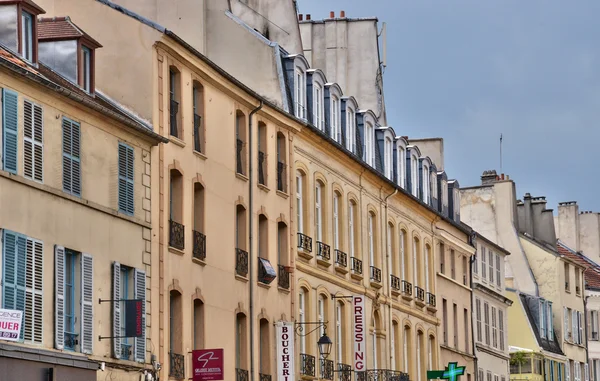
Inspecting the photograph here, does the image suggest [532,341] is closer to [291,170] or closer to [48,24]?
[291,170]

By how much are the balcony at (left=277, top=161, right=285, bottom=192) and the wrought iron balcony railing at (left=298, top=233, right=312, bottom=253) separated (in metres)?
1.79

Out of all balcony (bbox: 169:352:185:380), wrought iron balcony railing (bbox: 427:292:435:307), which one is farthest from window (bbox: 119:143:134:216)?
wrought iron balcony railing (bbox: 427:292:435:307)

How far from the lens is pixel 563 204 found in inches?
3639

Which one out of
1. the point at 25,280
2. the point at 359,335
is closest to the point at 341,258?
the point at 359,335

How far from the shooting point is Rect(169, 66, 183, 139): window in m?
36.7

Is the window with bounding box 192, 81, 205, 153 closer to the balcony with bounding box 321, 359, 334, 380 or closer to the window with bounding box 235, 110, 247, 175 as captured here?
the window with bounding box 235, 110, 247, 175

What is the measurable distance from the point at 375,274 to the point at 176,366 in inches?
694

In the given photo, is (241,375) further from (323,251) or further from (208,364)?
(323,251)

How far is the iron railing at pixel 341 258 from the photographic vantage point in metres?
48.5

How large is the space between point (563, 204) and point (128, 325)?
6296cm

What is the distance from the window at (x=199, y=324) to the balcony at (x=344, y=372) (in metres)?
10.9

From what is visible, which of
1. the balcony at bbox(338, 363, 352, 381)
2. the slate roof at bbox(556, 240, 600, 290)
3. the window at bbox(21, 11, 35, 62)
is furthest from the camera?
the slate roof at bbox(556, 240, 600, 290)

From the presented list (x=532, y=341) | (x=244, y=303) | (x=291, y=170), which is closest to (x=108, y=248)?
(x=244, y=303)

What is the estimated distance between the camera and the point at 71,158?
31234 mm
